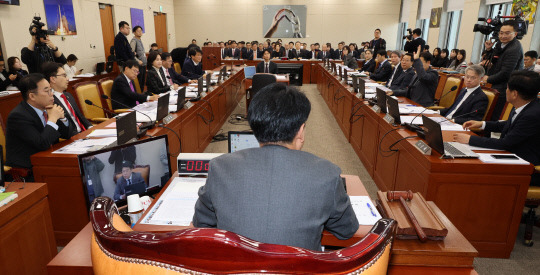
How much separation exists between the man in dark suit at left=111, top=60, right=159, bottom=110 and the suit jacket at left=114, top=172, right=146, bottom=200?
2.44 metres

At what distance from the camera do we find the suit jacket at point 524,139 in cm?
219

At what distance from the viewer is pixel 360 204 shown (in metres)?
1.51

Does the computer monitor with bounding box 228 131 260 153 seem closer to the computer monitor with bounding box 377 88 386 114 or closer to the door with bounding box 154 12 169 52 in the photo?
the computer monitor with bounding box 377 88 386 114

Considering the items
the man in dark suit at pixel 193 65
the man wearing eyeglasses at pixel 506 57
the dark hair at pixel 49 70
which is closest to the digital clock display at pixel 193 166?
the dark hair at pixel 49 70

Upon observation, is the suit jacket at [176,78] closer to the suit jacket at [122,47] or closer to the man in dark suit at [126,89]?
the suit jacket at [122,47]

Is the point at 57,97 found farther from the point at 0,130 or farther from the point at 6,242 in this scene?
the point at 6,242

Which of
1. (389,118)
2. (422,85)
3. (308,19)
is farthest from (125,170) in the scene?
(308,19)

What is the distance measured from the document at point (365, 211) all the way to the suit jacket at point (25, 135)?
1.94 meters

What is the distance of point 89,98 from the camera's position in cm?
341

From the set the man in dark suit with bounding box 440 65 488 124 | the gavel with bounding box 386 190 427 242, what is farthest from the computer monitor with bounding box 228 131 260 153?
the man in dark suit with bounding box 440 65 488 124

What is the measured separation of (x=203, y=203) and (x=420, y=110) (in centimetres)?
295

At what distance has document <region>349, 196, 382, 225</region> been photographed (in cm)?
140

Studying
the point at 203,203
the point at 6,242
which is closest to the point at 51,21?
the point at 6,242

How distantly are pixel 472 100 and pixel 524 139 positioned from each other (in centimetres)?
98
